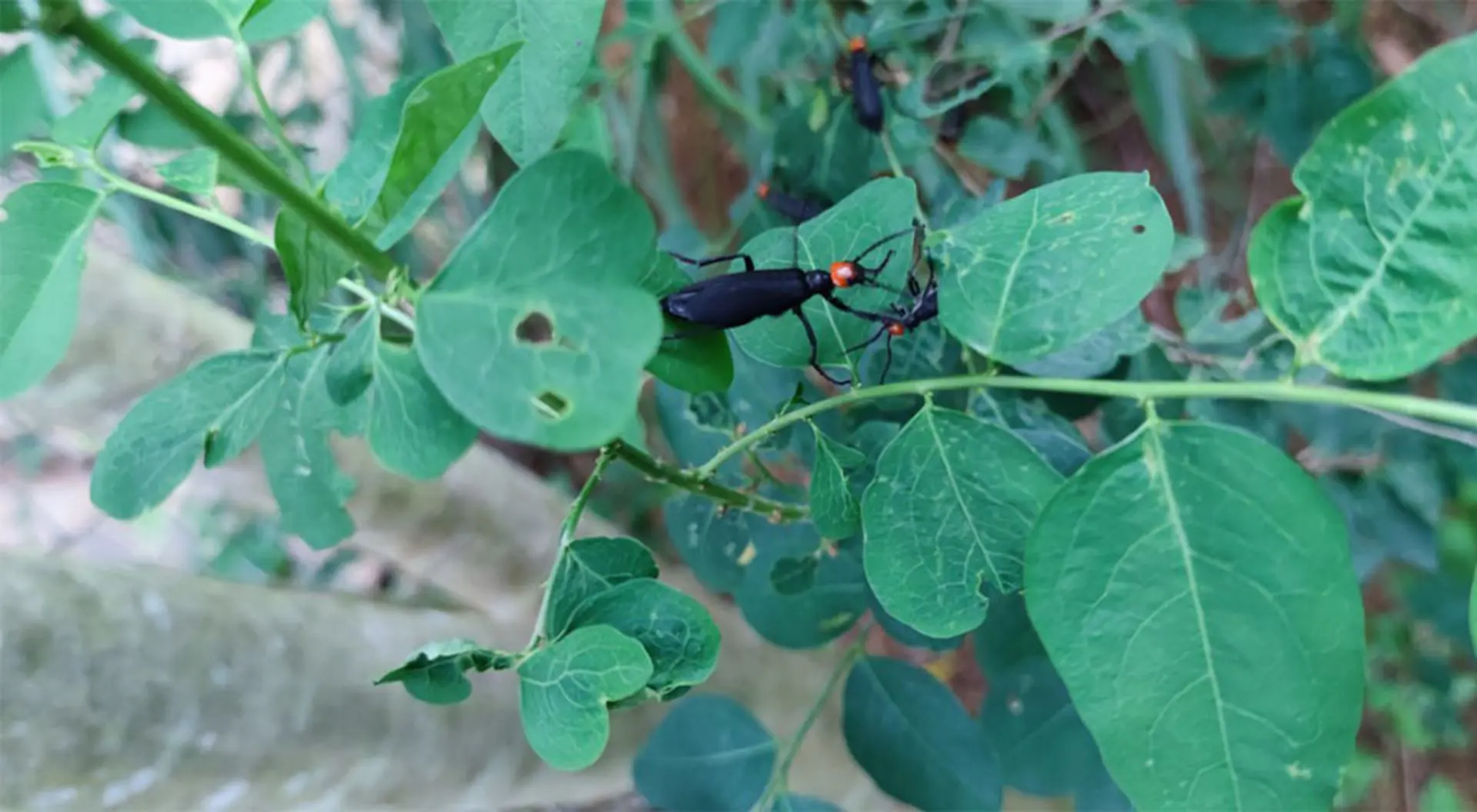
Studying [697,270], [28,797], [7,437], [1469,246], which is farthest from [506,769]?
[7,437]

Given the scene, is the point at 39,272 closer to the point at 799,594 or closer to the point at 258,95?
the point at 258,95

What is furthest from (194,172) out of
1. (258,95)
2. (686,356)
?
(686,356)

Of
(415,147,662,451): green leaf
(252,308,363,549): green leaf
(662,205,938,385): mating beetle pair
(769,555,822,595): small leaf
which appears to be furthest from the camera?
(769,555,822,595): small leaf

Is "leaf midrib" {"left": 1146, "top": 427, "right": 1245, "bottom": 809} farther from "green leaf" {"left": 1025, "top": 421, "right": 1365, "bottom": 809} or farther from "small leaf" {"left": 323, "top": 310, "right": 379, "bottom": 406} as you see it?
"small leaf" {"left": 323, "top": 310, "right": 379, "bottom": 406}

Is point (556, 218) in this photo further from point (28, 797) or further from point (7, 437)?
point (7, 437)

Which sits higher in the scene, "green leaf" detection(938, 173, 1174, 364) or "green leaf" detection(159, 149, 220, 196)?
"green leaf" detection(159, 149, 220, 196)

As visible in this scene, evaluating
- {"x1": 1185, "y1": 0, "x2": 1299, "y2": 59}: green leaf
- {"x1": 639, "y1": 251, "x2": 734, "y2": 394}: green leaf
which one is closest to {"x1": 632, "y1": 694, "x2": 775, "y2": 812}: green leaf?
{"x1": 639, "y1": 251, "x2": 734, "y2": 394}: green leaf

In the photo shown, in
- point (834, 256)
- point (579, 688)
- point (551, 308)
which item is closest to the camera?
point (551, 308)

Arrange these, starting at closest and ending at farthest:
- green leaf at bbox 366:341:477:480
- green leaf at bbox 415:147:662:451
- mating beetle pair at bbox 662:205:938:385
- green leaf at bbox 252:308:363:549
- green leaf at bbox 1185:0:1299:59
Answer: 1. green leaf at bbox 415:147:662:451
2. green leaf at bbox 366:341:477:480
3. mating beetle pair at bbox 662:205:938:385
4. green leaf at bbox 252:308:363:549
5. green leaf at bbox 1185:0:1299:59
